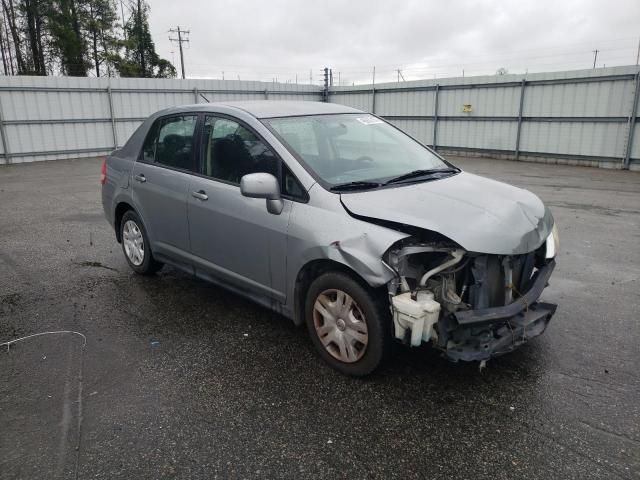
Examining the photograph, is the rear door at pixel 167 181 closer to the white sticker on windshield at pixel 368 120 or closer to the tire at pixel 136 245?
the tire at pixel 136 245

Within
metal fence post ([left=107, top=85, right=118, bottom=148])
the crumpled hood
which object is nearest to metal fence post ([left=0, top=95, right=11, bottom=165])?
metal fence post ([left=107, top=85, right=118, bottom=148])

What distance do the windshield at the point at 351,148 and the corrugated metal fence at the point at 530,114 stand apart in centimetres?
1281

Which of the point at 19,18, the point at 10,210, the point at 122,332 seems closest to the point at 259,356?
the point at 122,332

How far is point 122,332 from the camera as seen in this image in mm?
4105

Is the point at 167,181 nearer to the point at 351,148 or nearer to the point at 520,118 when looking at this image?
the point at 351,148

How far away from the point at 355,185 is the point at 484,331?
1.26 m

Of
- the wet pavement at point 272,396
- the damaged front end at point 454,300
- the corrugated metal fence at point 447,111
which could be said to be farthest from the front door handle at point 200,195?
the corrugated metal fence at point 447,111

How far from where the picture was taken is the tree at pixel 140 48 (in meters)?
38.8

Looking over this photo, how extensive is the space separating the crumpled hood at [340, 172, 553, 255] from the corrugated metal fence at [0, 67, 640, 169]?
13366mm

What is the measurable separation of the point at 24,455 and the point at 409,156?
328 centimetres

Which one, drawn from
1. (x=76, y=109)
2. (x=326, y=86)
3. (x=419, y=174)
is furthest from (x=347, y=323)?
(x=326, y=86)

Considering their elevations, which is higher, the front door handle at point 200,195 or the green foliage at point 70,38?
the green foliage at point 70,38

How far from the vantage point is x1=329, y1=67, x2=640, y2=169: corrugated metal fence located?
575 inches

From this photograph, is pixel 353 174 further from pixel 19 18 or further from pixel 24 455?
pixel 19 18
